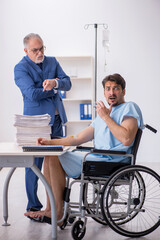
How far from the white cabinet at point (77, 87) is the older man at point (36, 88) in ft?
10.7

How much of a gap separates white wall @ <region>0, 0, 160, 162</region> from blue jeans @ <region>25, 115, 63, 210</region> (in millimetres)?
3484

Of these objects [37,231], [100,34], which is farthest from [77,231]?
[100,34]

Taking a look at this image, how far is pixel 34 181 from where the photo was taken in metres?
2.77

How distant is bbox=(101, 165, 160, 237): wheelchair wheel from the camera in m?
2.04

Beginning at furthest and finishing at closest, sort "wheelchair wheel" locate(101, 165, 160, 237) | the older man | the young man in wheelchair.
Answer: the older man < the young man in wheelchair < "wheelchair wheel" locate(101, 165, 160, 237)

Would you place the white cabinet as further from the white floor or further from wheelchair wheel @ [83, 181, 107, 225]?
wheelchair wheel @ [83, 181, 107, 225]

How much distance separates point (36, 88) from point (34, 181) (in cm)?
73

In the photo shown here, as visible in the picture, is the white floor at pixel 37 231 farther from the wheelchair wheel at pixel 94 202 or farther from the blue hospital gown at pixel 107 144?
the blue hospital gown at pixel 107 144

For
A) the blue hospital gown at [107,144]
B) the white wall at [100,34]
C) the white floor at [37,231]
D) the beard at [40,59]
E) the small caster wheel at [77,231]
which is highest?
the white wall at [100,34]

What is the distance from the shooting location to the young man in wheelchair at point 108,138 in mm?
2154

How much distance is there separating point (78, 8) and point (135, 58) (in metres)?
1.33

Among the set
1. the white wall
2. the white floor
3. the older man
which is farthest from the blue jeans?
the white wall

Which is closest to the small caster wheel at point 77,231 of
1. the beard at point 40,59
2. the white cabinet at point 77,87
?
the beard at point 40,59

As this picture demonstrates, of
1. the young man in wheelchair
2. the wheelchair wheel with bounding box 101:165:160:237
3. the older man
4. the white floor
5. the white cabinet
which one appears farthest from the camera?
the white cabinet
